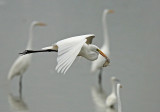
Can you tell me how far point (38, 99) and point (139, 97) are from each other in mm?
1237

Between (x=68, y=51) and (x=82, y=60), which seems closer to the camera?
(x=68, y=51)

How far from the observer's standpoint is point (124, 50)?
26.2ft

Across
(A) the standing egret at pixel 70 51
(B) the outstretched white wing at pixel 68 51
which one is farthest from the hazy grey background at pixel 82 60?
(B) the outstretched white wing at pixel 68 51

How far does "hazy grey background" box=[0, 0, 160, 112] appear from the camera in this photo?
557cm

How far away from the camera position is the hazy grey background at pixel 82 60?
18.3 ft

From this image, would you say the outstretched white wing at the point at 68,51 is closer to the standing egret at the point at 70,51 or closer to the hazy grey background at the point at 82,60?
the standing egret at the point at 70,51

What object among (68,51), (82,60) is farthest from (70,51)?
(82,60)

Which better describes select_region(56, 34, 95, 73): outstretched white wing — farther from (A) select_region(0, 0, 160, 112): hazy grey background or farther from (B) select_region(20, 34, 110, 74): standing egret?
(A) select_region(0, 0, 160, 112): hazy grey background

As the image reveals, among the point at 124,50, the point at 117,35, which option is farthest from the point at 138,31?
the point at 124,50

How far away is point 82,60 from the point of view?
762 centimetres

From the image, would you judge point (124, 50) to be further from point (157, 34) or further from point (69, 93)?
point (69, 93)

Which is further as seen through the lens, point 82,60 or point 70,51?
point 82,60

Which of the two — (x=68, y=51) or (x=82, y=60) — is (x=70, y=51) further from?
(x=82, y=60)

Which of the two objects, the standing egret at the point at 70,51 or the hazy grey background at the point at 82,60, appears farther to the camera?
the hazy grey background at the point at 82,60
